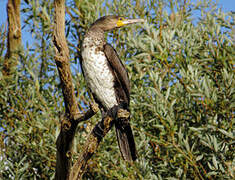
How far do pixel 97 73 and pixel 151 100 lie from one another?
591 millimetres

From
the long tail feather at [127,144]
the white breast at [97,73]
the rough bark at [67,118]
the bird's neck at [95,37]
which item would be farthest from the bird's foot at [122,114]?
the bird's neck at [95,37]

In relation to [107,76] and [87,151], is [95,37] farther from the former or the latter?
[87,151]

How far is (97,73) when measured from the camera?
387 cm

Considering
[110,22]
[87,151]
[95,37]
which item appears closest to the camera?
[87,151]

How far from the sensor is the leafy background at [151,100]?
3768mm

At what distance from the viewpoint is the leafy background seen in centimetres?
377

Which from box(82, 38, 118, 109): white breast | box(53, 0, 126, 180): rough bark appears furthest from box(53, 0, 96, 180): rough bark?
box(82, 38, 118, 109): white breast

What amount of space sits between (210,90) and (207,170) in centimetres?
85

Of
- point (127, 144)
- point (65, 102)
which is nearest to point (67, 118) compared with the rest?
point (65, 102)

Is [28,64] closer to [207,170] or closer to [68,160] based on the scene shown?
[68,160]

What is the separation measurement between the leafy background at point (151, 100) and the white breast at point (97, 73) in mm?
348

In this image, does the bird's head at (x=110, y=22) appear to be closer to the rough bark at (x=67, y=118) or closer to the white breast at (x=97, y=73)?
the white breast at (x=97, y=73)

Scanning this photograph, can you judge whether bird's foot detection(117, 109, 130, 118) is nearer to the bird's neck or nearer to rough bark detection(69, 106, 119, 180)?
rough bark detection(69, 106, 119, 180)

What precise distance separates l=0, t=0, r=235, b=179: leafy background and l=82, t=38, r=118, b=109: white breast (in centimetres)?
35
